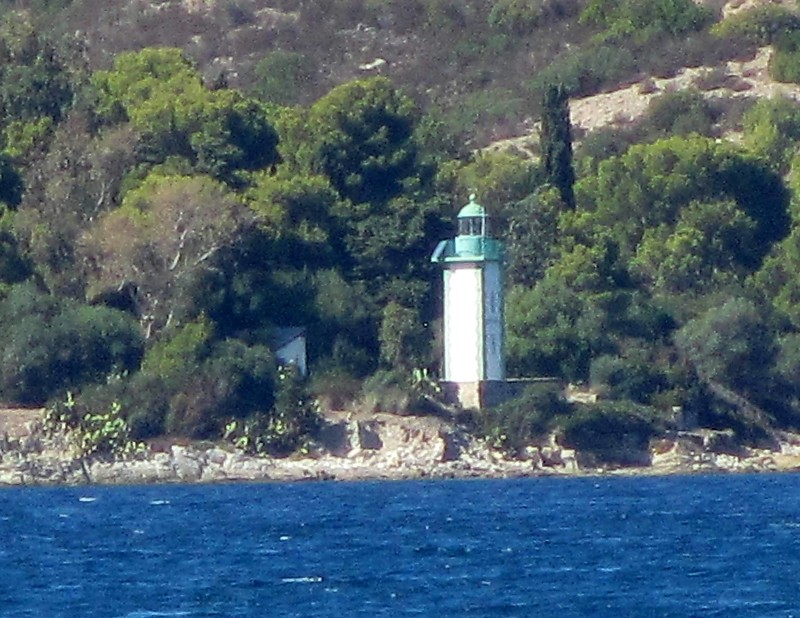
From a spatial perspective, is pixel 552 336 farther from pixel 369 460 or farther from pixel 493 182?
pixel 493 182

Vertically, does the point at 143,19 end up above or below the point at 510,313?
above

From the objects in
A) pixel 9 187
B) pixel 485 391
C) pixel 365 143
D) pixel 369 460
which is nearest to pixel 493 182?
pixel 365 143

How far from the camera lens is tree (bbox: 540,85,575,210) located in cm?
7394

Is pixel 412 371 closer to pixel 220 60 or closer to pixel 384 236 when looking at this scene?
pixel 384 236

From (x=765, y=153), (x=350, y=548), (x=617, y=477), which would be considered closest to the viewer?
(x=350, y=548)

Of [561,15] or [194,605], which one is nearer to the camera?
[194,605]

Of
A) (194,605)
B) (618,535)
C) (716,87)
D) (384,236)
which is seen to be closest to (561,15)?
(716,87)

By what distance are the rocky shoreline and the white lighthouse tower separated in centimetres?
152

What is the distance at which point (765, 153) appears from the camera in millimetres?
86812

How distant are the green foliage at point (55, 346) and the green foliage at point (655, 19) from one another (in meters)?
46.1

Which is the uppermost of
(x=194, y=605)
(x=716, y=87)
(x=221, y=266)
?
(x=716, y=87)

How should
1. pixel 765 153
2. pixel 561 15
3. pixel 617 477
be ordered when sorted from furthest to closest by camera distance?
pixel 561 15
pixel 765 153
pixel 617 477

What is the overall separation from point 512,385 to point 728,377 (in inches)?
222

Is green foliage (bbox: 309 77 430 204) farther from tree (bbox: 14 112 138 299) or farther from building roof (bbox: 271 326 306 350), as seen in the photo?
building roof (bbox: 271 326 306 350)
